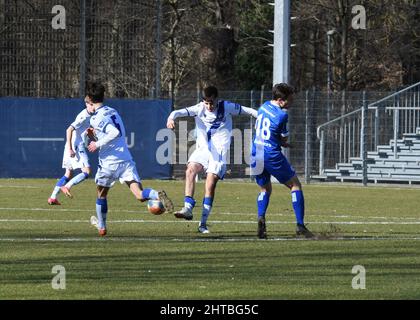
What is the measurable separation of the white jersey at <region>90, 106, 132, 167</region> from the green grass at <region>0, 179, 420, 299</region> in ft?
3.33

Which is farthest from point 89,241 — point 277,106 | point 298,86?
point 298,86

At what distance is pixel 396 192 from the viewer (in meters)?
31.3

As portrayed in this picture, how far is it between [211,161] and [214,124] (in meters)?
0.59

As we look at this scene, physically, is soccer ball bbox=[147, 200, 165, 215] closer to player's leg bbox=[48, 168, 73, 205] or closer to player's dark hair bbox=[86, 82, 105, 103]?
player's dark hair bbox=[86, 82, 105, 103]

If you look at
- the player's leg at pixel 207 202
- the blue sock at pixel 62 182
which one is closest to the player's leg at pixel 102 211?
the player's leg at pixel 207 202

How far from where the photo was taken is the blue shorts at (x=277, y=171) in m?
17.3

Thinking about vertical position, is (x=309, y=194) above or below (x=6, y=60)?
below

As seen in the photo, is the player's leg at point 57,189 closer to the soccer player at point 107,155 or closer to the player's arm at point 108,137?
the soccer player at point 107,155

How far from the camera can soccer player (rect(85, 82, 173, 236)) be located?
56.3ft

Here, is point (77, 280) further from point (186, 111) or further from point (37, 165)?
point (37, 165)

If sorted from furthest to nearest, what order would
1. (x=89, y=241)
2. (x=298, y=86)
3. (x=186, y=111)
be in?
(x=298, y=86) → (x=186, y=111) → (x=89, y=241)

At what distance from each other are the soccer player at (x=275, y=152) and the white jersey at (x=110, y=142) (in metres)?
1.75

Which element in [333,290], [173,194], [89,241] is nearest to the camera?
[333,290]

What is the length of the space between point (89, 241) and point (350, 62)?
110 feet
